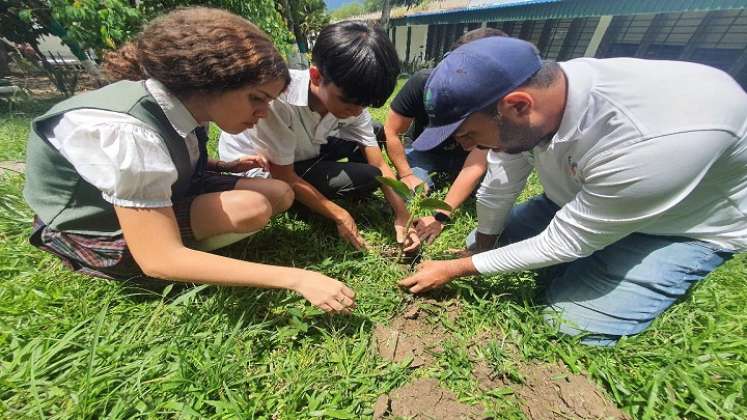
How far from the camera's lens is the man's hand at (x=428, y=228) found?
2.23 m

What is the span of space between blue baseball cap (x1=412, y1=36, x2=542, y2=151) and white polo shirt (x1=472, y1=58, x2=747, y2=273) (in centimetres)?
27

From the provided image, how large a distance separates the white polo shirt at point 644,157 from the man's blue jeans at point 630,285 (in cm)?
8

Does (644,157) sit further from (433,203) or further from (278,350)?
(278,350)

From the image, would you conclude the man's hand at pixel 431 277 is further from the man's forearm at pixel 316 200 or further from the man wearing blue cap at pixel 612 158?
the man's forearm at pixel 316 200

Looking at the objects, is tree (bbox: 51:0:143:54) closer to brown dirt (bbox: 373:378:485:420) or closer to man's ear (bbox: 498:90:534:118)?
man's ear (bbox: 498:90:534:118)

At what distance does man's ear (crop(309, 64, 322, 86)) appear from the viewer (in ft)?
5.61

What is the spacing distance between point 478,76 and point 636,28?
9.82m

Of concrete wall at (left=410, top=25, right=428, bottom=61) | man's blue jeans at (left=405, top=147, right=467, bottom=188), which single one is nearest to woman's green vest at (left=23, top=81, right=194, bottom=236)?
man's blue jeans at (left=405, top=147, right=467, bottom=188)

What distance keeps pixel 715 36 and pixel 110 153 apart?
33.3 ft

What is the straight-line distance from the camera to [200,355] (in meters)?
1.36

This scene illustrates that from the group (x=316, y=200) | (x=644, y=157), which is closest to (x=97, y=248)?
(x=316, y=200)

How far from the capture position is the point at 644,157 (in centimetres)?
113

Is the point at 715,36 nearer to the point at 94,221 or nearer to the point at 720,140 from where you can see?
the point at 720,140

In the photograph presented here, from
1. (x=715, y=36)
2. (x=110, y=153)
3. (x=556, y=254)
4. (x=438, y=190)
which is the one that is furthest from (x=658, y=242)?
(x=715, y=36)
